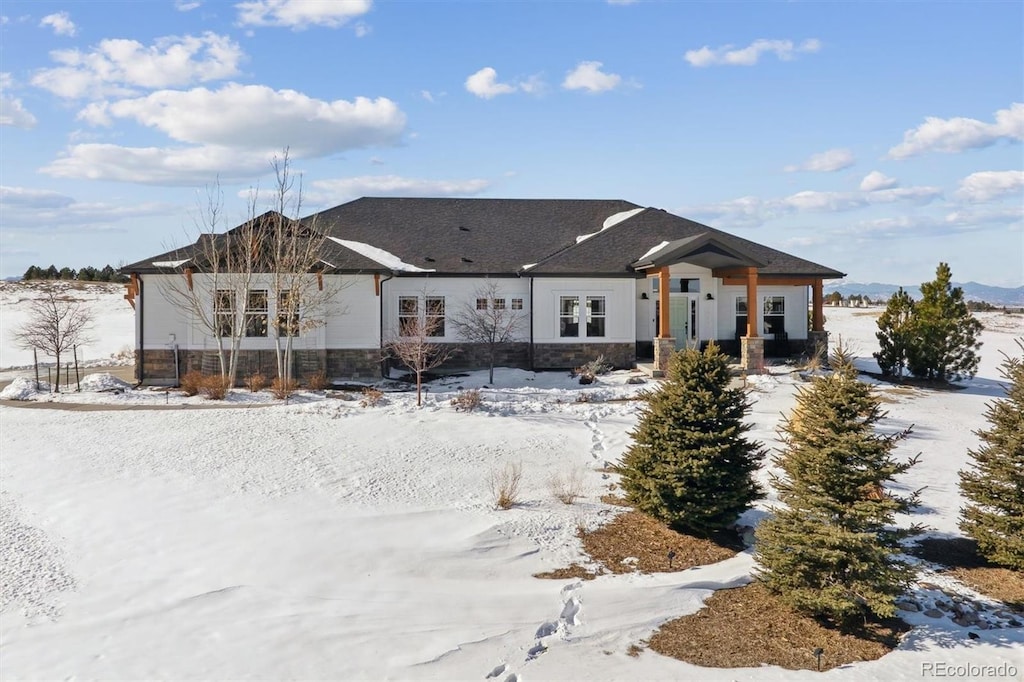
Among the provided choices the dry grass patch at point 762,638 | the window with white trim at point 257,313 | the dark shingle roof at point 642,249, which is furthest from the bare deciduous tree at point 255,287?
the dry grass patch at point 762,638

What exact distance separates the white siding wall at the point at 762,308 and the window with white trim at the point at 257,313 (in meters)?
15.1

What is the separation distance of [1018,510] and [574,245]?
16.6 meters

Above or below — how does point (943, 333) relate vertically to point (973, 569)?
above

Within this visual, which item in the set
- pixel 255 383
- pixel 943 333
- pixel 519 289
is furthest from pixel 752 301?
pixel 255 383

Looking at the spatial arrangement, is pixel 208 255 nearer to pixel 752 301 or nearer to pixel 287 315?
pixel 287 315

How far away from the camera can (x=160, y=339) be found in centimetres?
2041

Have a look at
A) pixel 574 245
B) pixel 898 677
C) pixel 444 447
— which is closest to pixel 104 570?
pixel 444 447

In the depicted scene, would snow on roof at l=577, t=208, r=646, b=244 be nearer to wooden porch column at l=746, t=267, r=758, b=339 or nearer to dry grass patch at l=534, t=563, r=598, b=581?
wooden porch column at l=746, t=267, r=758, b=339

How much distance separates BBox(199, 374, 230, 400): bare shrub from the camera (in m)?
17.5

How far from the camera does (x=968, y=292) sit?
Answer: 48531mm

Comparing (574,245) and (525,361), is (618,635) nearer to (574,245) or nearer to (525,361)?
(525,361)

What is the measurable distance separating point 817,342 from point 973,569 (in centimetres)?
1554

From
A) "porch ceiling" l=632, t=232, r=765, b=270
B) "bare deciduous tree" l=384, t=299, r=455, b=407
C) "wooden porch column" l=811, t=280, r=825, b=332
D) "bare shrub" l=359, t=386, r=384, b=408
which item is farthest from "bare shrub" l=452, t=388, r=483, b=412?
"wooden porch column" l=811, t=280, r=825, b=332

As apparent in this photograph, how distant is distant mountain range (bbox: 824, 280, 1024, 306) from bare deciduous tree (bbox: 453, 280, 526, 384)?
499 inches
